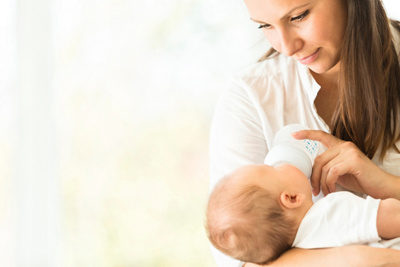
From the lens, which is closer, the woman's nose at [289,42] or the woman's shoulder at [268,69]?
the woman's nose at [289,42]

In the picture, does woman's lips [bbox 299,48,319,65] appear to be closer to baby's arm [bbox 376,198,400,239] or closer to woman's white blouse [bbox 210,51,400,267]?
woman's white blouse [bbox 210,51,400,267]

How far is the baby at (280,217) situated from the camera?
4.40 feet

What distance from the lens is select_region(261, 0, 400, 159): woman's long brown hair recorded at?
1.69m

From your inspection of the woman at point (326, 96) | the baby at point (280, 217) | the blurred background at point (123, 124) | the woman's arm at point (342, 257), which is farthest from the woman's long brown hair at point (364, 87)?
the blurred background at point (123, 124)

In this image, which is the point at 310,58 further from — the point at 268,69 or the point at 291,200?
the point at 291,200

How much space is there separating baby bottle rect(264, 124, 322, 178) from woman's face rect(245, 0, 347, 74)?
0.26 m

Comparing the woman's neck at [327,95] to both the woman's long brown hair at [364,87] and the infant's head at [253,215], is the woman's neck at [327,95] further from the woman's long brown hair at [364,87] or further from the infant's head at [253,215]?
the infant's head at [253,215]

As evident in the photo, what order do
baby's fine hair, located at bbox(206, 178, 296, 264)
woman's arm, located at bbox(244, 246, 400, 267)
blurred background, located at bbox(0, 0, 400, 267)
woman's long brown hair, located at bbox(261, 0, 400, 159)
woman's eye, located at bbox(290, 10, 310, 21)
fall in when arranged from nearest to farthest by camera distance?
woman's arm, located at bbox(244, 246, 400, 267)
baby's fine hair, located at bbox(206, 178, 296, 264)
woman's eye, located at bbox(290, 10, 310, 21)
woman's long brown hair, located at bbox(261, 0, 400, 159)
blurred background, located at bbox(0, 0, 400, 267)

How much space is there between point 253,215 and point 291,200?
13cm

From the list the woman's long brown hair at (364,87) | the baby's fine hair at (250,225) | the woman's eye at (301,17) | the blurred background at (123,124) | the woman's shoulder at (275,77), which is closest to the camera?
the baby's fine hair at (250,225)

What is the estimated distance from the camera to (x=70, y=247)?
3229mm

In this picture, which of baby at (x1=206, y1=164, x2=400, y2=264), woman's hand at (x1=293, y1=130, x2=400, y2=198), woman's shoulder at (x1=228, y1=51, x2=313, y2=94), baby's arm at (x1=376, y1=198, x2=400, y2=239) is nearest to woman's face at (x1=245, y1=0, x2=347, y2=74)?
woman's shoulder at (x1=228, y1=51, x2=313, y2=94)

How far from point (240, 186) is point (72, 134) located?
199 centimetres

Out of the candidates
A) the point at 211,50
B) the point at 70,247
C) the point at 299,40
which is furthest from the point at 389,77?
the point at 70,247
